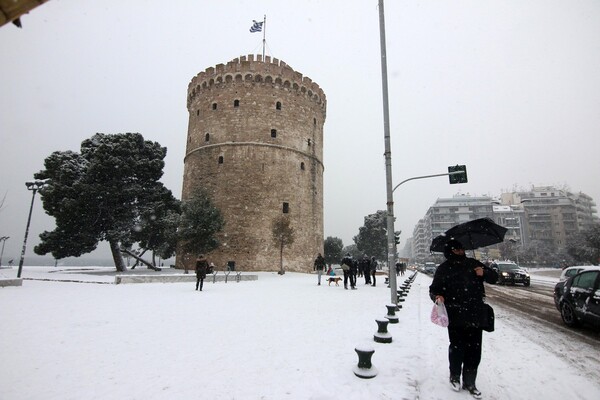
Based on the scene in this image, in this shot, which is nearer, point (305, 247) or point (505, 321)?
point (505, 321)

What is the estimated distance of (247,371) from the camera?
3.80 meters

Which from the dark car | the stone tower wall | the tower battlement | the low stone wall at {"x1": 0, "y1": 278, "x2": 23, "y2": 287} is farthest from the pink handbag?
the tower battlement

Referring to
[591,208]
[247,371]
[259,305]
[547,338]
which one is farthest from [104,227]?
[591,208]

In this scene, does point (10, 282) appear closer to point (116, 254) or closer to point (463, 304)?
point (116, 254)

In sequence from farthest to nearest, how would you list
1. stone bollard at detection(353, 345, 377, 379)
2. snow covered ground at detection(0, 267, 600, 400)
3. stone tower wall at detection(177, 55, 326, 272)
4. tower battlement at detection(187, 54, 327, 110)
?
tower battlement at detection(187, 54, 327, 110), stone tower wall at detection(177, 55, 326, 272), stone bollard at detection(353, 345, 377, 379), snow covered ground at detection(0, 267, 600, 400)

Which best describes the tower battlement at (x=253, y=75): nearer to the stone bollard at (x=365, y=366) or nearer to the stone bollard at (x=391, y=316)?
the stone bollard at (x=391, y=316)

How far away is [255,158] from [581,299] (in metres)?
22.5

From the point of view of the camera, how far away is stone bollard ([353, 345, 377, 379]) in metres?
3.66

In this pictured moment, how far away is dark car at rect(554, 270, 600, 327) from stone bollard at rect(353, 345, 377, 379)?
5.28 metres

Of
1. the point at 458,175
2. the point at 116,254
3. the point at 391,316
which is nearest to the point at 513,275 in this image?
the point at 458,175

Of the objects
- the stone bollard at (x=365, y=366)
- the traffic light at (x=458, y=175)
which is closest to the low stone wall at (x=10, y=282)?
the stone bollard at (x=365, y=366)

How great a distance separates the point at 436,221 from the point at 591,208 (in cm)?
4719

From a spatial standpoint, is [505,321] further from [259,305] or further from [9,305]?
[9,305]

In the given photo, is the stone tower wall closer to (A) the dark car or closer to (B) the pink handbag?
(A) the dark car
